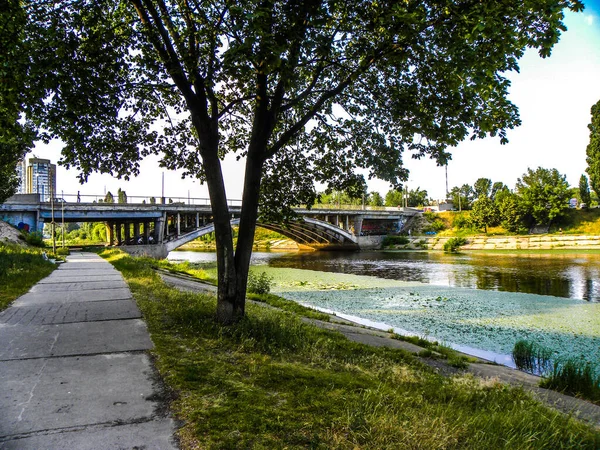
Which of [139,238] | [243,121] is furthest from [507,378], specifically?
[139,238]

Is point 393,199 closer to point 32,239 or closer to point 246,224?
point 32,239

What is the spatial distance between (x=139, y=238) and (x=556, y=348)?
143ft

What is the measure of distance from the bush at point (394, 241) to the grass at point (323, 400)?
6252cm

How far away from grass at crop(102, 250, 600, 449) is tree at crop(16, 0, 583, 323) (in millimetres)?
1393

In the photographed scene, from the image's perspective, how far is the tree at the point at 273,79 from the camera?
16.8ft

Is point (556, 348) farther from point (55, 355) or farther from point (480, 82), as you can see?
point (55, 355)

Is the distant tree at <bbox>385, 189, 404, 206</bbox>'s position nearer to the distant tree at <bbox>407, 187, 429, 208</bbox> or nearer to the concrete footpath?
the distant tree at <bbox>407, 187, 429, 208</bbox>

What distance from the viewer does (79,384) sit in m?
4.13

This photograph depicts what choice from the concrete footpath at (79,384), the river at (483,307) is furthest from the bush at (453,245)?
the concrete footpath at (79,384)

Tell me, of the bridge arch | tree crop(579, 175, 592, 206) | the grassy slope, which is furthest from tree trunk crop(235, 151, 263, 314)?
tree crop(579, 175, 592, 206)

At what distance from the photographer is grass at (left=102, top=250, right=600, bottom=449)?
10.3 ft

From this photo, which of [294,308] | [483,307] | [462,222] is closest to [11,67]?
[294,308]

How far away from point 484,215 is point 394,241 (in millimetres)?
14800

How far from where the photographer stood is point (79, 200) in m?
37.3
